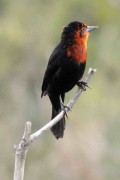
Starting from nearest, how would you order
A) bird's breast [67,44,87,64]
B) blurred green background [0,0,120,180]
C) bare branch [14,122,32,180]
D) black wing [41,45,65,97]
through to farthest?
bare branch [14,122,32,180], bird's breast [67,44,87,64], black wing [41,45,65,97], blurred green background [0,0,120,180]

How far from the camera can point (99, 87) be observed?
11227mm

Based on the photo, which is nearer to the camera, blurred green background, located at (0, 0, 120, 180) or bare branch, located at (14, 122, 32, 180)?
bare branch, located at (14, 122, 32, 180)

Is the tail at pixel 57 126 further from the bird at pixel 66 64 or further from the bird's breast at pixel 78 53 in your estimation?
the bird's breast at pixel 78 53

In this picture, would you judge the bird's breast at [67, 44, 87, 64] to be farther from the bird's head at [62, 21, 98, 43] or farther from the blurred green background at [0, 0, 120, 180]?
the blurred green background at [0, 0, 120, 180]

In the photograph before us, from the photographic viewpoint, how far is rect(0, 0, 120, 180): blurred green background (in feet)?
35.3

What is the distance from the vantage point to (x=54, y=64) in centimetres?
666

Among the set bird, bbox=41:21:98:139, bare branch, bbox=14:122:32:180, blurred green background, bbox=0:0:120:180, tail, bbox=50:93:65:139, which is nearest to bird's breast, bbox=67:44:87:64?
bird, bbox=41:21:98:139

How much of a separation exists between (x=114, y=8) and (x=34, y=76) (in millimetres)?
1428

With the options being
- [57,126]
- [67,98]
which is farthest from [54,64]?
[67,98]

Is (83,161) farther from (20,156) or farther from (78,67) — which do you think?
(20,156)

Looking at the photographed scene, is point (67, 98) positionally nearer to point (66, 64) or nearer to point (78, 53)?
point (66, 64)

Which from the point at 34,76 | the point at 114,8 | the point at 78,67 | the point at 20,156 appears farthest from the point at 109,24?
the point at 20,156

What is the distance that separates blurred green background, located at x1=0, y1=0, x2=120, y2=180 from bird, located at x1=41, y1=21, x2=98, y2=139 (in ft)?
12.6

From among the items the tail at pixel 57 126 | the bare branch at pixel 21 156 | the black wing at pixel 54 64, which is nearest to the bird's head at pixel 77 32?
the black wing at pixel 54 64
